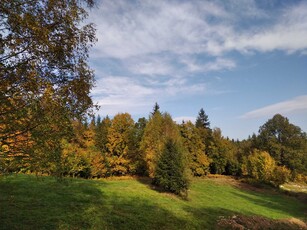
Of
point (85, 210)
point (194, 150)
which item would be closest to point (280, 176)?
point (194, 150)

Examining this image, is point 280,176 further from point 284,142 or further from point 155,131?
point 155,131

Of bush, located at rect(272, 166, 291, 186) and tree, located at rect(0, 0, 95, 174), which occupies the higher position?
tree, located at rect(0, 0, 95, 174)

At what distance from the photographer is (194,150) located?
201 feet

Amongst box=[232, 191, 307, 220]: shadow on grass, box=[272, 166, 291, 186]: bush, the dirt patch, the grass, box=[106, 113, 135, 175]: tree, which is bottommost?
box=[232, 191, 307, 220]: shadow on grass

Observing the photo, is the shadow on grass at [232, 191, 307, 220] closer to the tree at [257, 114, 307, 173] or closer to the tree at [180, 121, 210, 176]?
the tree at [180, 121, 210, 176]

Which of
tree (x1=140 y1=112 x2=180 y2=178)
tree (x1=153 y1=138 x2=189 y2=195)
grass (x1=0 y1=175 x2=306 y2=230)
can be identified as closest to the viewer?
grass (x1=0 y1=175 x2=306 y2=230)

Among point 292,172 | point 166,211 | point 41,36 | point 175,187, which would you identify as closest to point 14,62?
point 41,36

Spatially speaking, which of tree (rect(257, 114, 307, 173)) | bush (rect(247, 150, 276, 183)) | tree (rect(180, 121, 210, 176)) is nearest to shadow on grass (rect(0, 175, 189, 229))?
tree (rect(180, 121, 210, 176))

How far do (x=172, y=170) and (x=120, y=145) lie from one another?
2012 centimetres

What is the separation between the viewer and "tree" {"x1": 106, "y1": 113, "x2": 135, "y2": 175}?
156ft

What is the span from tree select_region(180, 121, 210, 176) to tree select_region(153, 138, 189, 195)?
26.2 meters

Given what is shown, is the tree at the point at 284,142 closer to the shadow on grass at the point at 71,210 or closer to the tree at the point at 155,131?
the tree at the point at 155,131

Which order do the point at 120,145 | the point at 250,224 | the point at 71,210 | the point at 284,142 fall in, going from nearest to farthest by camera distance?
the point at 71,210 → the point at 250,224 → the point at 120,145 → the point at 284,142

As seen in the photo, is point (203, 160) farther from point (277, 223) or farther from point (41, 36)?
point (41, 36)
